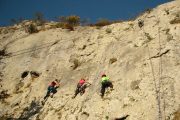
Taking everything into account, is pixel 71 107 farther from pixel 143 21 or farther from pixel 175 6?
pixel 175 6

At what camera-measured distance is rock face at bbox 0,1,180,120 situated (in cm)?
1766

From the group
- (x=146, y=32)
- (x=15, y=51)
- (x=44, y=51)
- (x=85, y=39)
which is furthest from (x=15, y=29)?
(x=146, y=32)

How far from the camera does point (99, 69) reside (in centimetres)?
2252

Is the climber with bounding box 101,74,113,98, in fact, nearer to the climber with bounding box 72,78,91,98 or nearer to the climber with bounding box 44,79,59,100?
the climber with bounding box 72,78,91,98

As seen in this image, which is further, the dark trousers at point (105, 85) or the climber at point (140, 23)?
the climber at point (140, 23)

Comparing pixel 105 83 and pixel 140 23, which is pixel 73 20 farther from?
pixel 105 83

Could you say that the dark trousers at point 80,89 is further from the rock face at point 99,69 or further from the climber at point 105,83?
the climber at point 105,83

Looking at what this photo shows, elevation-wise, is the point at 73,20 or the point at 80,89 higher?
the point at 73,20

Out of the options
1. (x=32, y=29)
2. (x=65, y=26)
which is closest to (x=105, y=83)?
(x=65, y=26)

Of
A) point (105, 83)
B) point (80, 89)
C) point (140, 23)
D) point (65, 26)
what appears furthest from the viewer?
point (65, 26)

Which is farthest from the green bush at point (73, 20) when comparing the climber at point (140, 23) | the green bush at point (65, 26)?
the climber at point (140, 23)

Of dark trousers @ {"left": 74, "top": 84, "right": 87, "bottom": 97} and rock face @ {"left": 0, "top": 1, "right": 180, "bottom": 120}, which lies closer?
rock face @ {"left": 0, "top": 1, "right": 180, "bottom": 120}

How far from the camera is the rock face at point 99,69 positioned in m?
17.7

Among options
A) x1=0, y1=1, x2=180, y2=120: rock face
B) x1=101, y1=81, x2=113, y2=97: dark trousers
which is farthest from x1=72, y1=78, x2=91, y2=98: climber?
x1=101, y1=81, x2=113, y2=97: dark trousers
